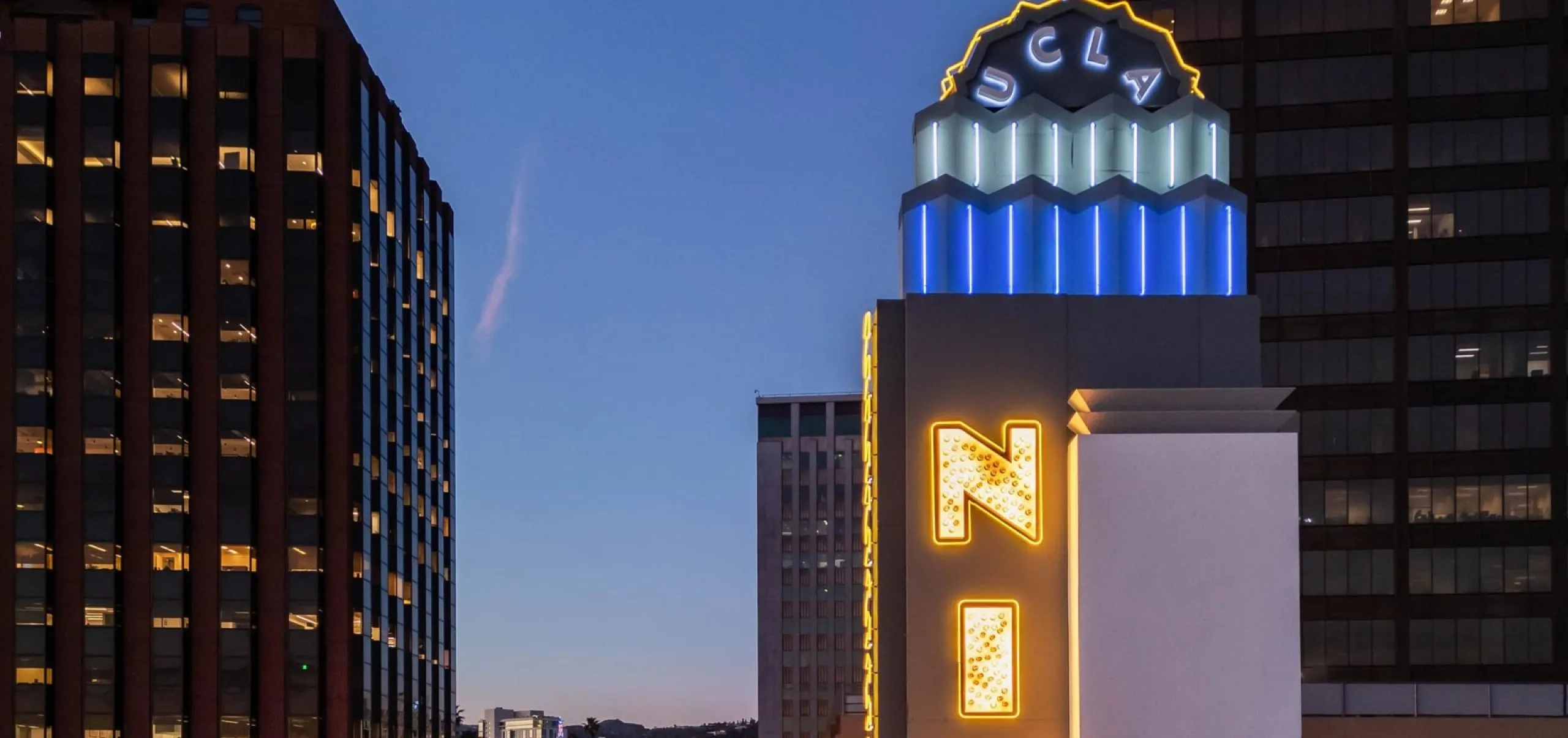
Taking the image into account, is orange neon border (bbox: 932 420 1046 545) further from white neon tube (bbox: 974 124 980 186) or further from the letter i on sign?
white neon tube (bbox: 974 124 980 186)

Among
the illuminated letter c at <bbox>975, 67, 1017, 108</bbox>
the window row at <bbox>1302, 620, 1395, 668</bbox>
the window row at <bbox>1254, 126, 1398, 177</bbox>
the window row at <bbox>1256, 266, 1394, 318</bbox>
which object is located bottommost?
the window row at <bbox>1302, 620, 1395, 668</bbox>

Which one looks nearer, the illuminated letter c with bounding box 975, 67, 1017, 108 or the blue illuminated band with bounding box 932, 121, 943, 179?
the blue illuminated band with bounding box 932, 121, 943, 179

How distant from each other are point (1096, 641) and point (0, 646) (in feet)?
250

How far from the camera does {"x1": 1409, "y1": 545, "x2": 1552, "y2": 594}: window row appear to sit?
86.0 metres

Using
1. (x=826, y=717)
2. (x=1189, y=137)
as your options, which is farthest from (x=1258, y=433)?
(x=826, y=717)

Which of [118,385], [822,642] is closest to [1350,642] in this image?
[118,385]

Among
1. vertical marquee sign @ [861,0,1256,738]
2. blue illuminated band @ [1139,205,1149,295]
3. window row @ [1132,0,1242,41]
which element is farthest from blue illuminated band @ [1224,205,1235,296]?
window row @ [1132,0,1242,41]

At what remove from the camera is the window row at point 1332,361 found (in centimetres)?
8856

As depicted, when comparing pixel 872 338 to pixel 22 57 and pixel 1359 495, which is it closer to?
pixel 1359 495

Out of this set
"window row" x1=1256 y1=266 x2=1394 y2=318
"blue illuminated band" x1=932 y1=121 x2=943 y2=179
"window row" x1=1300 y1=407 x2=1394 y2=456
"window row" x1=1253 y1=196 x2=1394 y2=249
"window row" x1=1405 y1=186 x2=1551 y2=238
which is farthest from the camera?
"window row" x1=1253 y1=196 x2=1394 y2=249

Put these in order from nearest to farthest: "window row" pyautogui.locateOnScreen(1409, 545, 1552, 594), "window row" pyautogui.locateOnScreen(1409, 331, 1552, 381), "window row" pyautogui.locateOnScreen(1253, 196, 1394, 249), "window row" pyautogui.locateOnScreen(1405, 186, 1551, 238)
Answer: "window row" pyautogui.locateOnScreen(1409, 545, 1552, 594) < "window row" pyautogui.locateOnScreen(1409, 331, 1552, 381) < "window row" pyautogui.locateOnScreen(1405, 186, 1551, 238) < "window row" pyautogui.locateOnScreen(1253, 196, 1394, 249)

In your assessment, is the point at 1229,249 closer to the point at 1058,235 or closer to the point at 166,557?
the point at 1058,235

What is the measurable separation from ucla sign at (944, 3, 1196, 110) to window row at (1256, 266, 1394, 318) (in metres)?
64.4

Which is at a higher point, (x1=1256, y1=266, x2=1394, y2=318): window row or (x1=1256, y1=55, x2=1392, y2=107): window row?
(x1=1256, y1=55, x2=1392, y2=107): window row
